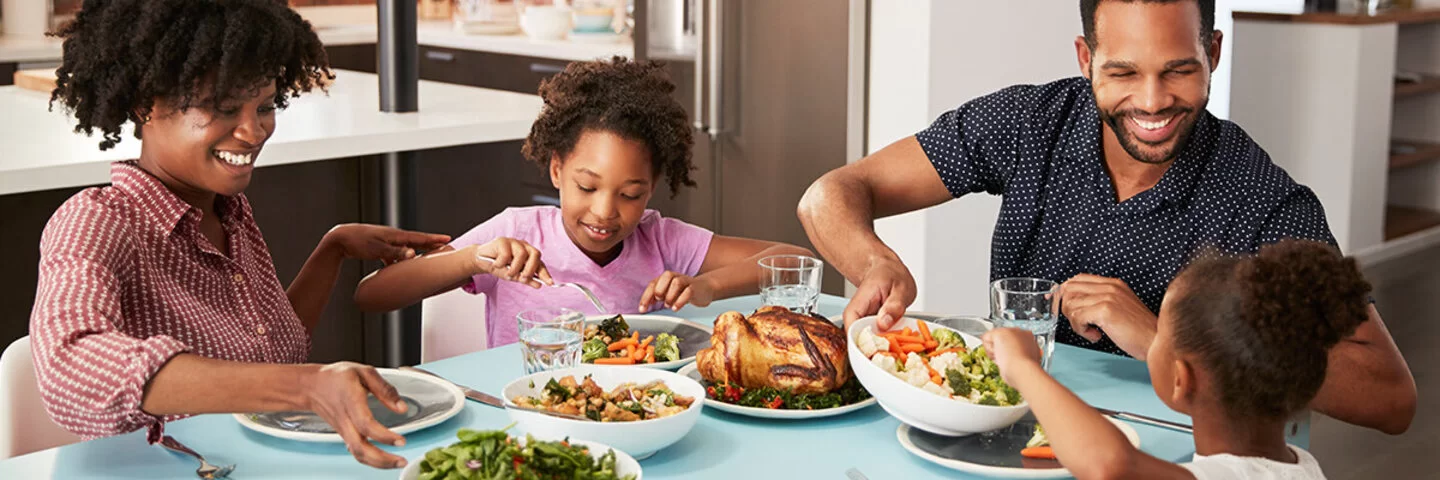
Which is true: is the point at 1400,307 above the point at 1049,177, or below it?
below

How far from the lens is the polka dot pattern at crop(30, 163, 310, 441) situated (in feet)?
4.72

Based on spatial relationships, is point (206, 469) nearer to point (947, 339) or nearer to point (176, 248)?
point (176, 248)

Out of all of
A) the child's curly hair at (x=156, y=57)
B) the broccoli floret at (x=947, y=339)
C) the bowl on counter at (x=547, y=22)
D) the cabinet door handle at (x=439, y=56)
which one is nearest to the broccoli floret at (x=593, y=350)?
the broccoli floret at (x=947, y=339)

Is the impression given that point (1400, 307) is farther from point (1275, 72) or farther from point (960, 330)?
point (960, 330)

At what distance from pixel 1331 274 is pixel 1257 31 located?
5032 mm

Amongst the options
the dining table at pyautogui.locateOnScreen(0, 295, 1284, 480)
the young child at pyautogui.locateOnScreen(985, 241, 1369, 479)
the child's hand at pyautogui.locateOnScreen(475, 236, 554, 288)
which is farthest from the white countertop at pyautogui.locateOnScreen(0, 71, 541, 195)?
the young child at pyautogui.locateOnScreen(985, 241, 1369, 479)

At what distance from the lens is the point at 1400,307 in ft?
17.3

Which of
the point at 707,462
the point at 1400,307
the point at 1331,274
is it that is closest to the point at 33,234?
the point at 707,462

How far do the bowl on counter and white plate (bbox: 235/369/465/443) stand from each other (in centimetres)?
349

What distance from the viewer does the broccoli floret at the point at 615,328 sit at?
6.26 ft

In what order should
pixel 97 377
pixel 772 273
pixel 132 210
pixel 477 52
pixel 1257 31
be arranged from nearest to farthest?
pixel 97 377 < pixel 132 210 < pixel 772 273 < pixel 477 52 < pixel 1257 31

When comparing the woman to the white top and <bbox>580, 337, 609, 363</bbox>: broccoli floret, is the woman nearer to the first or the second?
<bbox>580, 337, 609, 363</bbox>: broccoli floret

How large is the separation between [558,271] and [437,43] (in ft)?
10.4

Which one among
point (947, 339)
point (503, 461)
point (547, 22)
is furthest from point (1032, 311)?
point (547, 22)
